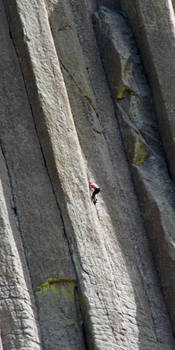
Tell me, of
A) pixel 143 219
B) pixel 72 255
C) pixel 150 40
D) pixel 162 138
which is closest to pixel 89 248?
pixel 72 255

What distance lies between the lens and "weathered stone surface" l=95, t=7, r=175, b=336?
8266 mm

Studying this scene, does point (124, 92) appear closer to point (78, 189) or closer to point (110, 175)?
point (110, 175)

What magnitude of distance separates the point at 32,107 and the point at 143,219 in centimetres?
149

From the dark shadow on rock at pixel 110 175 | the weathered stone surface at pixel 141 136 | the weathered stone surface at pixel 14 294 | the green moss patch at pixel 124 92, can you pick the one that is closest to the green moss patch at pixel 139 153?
the weathered stone surface at pixel 141 136

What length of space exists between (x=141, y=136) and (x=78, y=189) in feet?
3.99

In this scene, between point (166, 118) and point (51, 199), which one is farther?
point (166, 118)

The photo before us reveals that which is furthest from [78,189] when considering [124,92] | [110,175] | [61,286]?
[124,92]

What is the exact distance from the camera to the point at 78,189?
7.89 metres

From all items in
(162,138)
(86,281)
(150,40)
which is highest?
(150,40)

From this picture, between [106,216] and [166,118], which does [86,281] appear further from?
[166,118]

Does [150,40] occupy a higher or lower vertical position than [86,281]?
higher

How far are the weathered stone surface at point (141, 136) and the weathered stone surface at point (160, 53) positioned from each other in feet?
0.35

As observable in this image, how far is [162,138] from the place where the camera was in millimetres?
8867

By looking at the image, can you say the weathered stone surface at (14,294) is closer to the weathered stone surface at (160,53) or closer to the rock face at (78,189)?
the rock face at (78,189)
